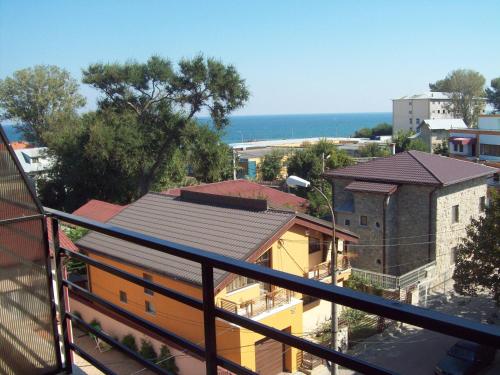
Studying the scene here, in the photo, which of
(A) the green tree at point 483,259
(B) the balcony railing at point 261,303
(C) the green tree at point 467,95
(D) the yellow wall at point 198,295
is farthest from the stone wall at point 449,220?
(C) the green tree at point 467,95

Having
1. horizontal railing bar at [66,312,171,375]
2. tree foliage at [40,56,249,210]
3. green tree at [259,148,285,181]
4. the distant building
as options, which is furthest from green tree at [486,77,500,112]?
horizontal railing bar at [66,312,171,375]

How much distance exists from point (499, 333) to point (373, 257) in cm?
1812

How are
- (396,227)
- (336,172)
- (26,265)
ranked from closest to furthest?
(26,265)
(396,227)
(336,172)

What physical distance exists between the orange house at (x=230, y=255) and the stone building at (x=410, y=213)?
3608 mm

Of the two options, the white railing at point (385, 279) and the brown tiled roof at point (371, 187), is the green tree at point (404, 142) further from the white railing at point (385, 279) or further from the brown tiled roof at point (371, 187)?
the white railing at point (385, 279)

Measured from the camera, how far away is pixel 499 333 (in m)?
0.84

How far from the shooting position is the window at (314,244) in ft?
44.2

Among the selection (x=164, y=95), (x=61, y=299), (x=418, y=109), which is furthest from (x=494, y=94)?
(x=61, y=299)

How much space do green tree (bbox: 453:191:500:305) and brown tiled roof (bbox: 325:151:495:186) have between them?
343 centimetres

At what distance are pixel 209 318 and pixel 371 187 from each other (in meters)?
17.3

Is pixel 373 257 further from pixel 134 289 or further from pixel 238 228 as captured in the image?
pixel 134 289

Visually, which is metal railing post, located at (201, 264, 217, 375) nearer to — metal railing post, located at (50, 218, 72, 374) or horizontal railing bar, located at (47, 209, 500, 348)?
horizontal railing bar, located at (47, 209, 500, 348)

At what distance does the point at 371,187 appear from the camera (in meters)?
18.2

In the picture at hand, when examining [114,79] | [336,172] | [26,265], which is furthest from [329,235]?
[114,79]
